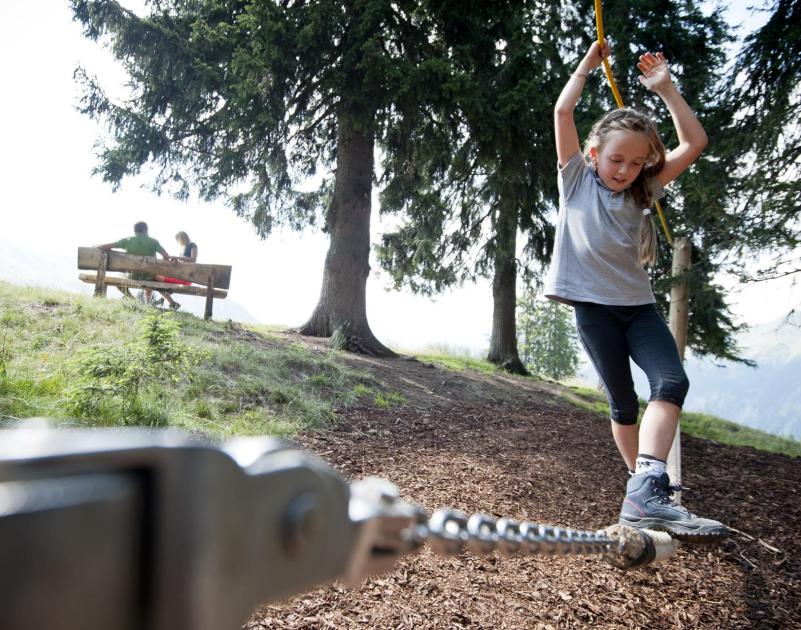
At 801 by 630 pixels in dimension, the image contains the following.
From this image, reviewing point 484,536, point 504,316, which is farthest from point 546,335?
point 484,536

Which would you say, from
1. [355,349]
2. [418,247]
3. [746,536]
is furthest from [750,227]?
[418,247]

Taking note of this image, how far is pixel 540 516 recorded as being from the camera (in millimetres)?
3723

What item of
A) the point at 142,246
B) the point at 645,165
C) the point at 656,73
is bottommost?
the point at 142,246

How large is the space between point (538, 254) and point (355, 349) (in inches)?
223

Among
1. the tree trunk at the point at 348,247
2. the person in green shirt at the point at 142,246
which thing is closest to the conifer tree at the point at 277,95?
the tree trunk at the point at 348,247

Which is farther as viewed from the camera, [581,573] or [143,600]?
[581,573]

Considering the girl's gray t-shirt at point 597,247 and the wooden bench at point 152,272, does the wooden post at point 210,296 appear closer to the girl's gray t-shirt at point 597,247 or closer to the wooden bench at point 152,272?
the wooden bench at point 152,272

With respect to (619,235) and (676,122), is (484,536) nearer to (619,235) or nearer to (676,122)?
(619,235)

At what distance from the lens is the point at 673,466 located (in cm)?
358

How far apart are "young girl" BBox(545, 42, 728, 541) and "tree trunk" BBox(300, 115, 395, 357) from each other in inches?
270

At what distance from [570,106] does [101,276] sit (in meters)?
7.31

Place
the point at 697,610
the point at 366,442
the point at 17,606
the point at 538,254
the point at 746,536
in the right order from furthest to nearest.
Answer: the point at 538,254 → the point at 366,442 → the point at 746,536 → the point at 697,610 → the point at 17,606

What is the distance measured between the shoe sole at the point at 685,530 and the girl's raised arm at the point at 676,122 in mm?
1530

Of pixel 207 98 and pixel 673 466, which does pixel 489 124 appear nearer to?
pixel 207 98
